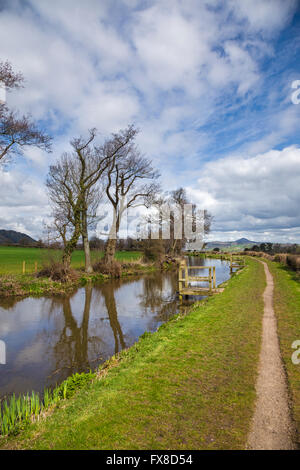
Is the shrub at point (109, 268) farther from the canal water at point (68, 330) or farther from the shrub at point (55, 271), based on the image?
the canal water at point (68, 330)

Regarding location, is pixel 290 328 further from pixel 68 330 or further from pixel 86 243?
pixel 86 243

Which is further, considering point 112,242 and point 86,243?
point 112,242

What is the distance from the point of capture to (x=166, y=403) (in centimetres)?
402

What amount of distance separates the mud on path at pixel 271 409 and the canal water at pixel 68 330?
14.3ft

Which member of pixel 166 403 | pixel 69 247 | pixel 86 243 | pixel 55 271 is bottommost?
pixel 166 403

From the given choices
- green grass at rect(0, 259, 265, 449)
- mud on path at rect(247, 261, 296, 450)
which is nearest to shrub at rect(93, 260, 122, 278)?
green grass at rect(0, 259, 265, 449)

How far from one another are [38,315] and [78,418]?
9036 millimetres

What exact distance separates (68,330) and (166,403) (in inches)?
279

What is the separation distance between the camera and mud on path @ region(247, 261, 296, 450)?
10.3 ft

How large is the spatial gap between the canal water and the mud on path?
4349mm

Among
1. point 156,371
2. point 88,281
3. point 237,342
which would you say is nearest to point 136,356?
point 156,371

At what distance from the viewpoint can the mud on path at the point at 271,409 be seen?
3150 millimetres

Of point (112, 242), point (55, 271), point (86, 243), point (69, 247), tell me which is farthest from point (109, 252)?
point (55, 271)
